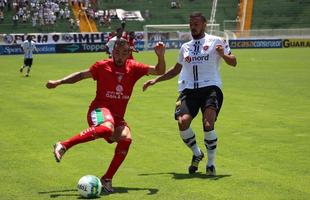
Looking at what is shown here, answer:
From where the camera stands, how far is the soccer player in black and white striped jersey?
32.2 ft

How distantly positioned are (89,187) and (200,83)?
2.74 m

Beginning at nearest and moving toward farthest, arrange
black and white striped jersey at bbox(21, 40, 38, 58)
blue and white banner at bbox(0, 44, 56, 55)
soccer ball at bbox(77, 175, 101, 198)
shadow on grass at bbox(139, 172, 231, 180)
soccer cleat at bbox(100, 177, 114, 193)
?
1. soccer ball at bbox(77, 175, 101, 198)
2. soccer cleat at bbox(100, 177, 114, 193)
3. shadow on grass at bbox(139, 172, 231, 180)
4. black and white striped jersey at bbox(21, 40, 38, 58)
5. blue and white banner at bbox(0, 44, 56, 55)

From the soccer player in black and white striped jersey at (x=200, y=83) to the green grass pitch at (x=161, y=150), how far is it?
1.75 ft

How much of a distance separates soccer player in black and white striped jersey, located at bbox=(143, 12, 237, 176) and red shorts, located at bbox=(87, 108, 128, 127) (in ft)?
3.51

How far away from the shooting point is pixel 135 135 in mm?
14344

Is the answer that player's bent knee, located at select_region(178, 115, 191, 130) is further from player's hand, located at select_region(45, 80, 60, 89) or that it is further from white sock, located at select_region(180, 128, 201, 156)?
player's hand, located at select_region(45, 80, 60, 89)

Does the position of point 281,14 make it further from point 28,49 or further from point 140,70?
point 140,70

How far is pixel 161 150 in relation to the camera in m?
12.3

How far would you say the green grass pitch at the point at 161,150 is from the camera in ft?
28.9

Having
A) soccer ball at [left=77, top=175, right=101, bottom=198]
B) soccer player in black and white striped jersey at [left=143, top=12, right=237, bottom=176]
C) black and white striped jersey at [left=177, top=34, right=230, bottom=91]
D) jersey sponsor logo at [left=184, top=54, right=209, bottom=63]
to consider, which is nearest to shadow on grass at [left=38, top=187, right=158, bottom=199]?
soccer ball at [left=77, top=175, right=101, bottom=198]

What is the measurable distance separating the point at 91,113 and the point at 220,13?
195 feet

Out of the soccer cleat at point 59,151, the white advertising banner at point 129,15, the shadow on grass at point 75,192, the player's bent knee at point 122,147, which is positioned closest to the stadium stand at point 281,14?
the white advertising banner at point 129,15

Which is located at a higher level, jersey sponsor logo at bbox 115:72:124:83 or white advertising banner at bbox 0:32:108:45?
jersey sponsor logo at bbox 115:72:124:83

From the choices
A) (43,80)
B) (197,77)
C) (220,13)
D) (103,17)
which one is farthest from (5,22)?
(197,77)
